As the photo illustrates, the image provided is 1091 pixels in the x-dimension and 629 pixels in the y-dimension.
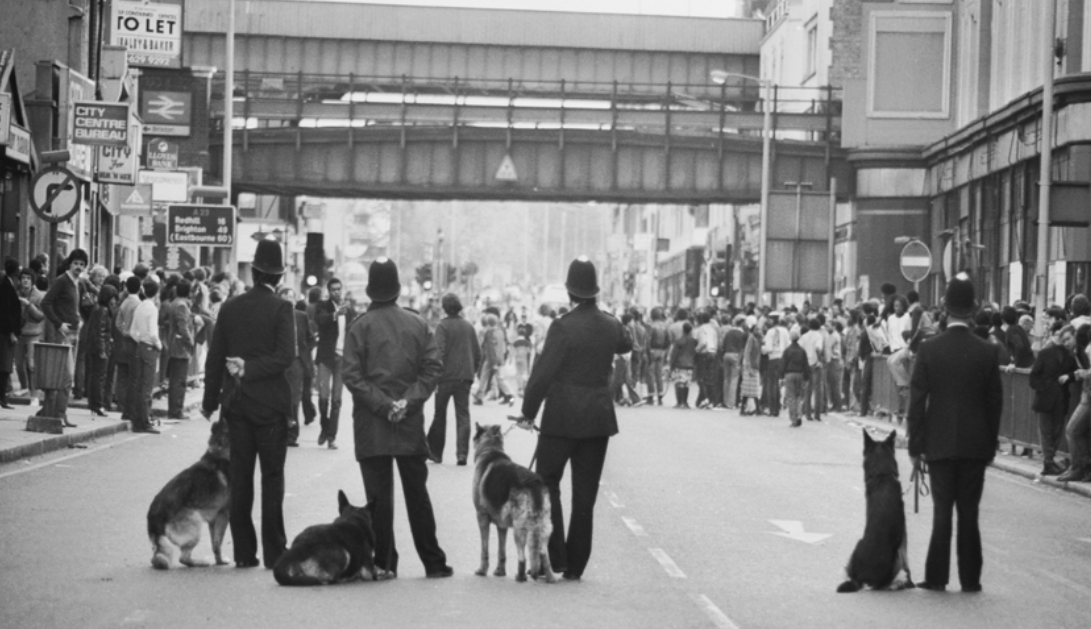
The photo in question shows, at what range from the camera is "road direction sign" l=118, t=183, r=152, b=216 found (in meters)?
39.2

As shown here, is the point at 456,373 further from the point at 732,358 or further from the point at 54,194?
the point at 732,358

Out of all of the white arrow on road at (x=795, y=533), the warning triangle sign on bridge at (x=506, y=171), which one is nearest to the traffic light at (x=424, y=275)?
the warning triangle sign on bridge at (x=506, y=171)

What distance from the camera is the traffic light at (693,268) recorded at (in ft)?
319

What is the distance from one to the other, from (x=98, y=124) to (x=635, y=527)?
1572cm

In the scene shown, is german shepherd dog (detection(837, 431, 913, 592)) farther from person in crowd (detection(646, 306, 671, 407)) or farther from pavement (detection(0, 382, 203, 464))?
person in crowd (detection(646, 306, 671, 407))

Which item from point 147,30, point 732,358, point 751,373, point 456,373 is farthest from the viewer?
point 147,30

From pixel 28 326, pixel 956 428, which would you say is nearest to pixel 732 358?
pixel 28 326

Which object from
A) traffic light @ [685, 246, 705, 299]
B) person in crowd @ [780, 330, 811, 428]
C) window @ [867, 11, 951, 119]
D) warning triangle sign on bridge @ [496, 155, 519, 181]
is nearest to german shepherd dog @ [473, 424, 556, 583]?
person in crowd @ [780, 330, 811, 428]

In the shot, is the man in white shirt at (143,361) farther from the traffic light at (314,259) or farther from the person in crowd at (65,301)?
the traffic light at (314,259)

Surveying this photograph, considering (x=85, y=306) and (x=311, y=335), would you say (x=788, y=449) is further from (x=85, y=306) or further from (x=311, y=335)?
(x=85, y=306)

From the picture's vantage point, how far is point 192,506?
11586mm

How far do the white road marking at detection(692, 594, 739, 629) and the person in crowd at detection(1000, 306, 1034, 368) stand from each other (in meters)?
14.2

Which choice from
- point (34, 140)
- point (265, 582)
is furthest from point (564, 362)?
point (34, 140)

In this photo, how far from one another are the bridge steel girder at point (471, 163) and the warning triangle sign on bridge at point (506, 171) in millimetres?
282
